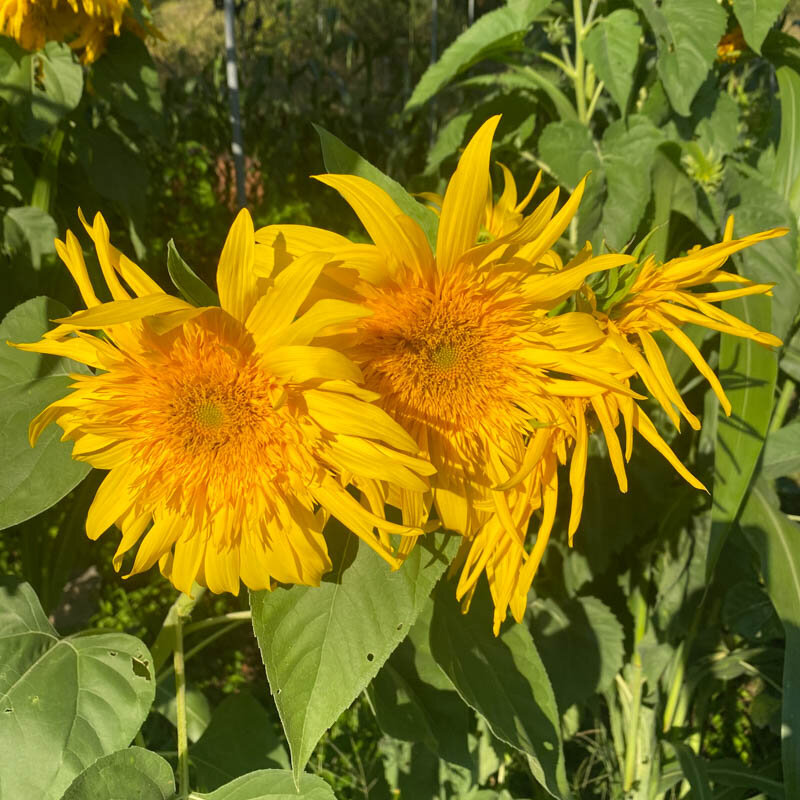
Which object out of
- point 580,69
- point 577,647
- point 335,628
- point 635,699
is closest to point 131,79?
point 580,69

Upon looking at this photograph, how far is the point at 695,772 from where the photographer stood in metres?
1.05

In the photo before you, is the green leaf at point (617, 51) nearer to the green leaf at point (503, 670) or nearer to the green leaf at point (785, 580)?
the green leaf at point (785, 580)

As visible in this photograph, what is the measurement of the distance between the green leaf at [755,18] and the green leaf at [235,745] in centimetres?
107

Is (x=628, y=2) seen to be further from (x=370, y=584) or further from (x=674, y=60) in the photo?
(x=370, y=584)

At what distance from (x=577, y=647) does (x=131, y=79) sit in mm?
1107

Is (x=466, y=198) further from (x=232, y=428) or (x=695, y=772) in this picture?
(x=695, y=772)

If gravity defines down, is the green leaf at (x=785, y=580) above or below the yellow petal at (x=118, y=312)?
below

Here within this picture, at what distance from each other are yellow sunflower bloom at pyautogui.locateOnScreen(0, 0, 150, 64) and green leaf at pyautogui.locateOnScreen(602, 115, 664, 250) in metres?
0.71

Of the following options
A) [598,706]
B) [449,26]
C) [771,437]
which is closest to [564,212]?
[771,437]

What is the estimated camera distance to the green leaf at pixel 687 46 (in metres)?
0.97

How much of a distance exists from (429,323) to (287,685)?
316mm

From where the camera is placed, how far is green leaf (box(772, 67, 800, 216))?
1087 millimetres

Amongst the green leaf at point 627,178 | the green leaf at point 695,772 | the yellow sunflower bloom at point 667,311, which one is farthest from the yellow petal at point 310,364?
the green leaf at point 695,772

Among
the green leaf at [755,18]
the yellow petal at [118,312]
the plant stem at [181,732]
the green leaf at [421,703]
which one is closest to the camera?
the yellow petal at [118,312]
